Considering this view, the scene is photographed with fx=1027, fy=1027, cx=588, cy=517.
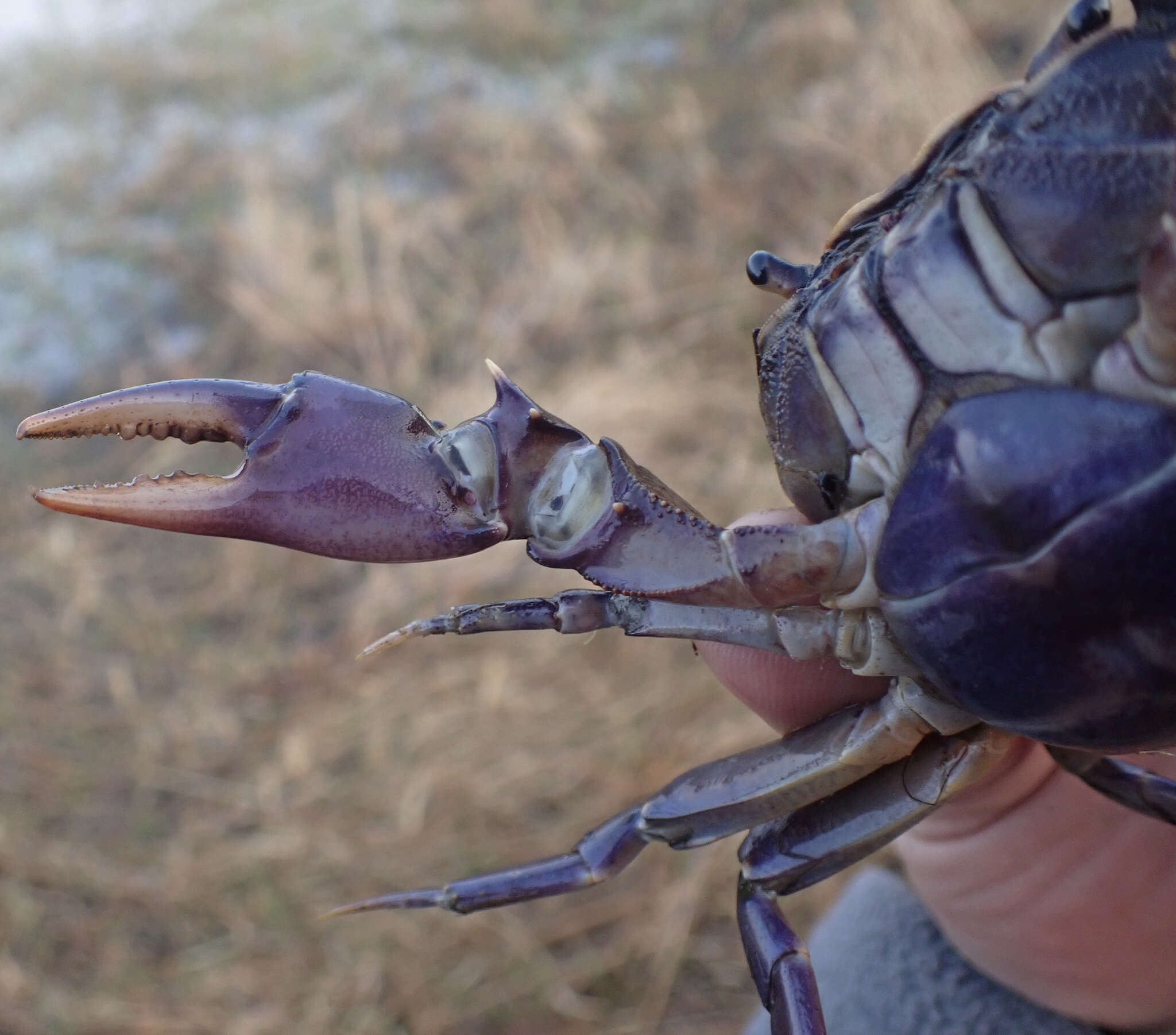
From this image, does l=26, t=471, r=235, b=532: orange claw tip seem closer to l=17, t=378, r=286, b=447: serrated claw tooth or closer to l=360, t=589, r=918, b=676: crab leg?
l=17, t=378, r=286, b=447: serrated claw tooth

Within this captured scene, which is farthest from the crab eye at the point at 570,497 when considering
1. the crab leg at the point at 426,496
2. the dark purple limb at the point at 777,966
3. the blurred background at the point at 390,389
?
the blurred background at the point at 390,389

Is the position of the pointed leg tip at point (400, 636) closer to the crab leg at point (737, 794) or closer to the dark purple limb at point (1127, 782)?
the crab leg at point (737, 794)

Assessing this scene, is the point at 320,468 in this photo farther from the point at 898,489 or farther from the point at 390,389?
the point at 390,389

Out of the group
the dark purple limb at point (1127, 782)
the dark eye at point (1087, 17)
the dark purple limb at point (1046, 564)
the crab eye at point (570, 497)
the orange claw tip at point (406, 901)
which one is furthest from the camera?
the orange claw tip at point (406, 901)

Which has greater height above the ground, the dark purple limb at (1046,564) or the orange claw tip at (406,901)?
the dark purple limb at (1046,564)

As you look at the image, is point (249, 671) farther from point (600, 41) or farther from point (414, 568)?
point (600, 41)

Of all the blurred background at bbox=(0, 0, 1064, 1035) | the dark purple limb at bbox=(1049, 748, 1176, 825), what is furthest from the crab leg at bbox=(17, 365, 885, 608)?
the blurred background at bbox=(0, 0, 1064, 1035)
